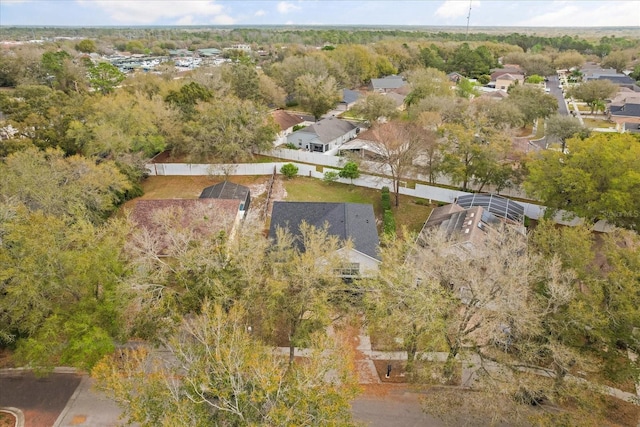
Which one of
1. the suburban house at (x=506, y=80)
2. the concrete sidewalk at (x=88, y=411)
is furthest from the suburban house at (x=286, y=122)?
the suburban house at (x=506, y=80)

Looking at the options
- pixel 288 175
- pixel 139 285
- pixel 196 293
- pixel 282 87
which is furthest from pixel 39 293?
pixel 282 87

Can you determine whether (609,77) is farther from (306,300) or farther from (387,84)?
(306,300)

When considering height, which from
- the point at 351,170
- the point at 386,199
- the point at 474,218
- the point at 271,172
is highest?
the point at 474,218

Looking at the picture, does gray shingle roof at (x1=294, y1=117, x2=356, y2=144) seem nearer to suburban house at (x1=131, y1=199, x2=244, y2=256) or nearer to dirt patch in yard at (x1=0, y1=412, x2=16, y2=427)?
suburban house at (x1=131, y1=199, x2=244, y2=256)

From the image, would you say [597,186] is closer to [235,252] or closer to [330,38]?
[235,252]

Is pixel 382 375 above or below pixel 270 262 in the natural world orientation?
below

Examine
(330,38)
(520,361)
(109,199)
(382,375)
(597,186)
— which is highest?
(330,38)

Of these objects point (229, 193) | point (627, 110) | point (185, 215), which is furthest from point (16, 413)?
point (627, 110)

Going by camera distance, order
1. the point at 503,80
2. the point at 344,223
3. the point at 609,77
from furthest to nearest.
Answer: the point at 609,77 < the point at 503,80 < the point at 344,223
